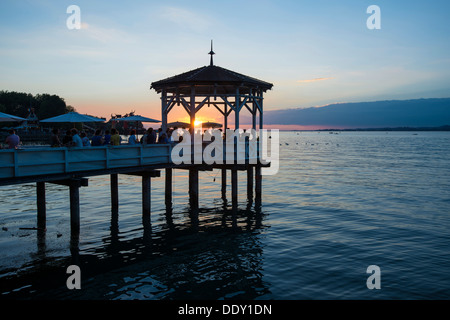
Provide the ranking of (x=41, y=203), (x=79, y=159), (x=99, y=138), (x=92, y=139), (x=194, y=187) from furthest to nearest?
(x=194, y=187) < (x=41, y=203) < (x=99, y=138) < (x=92, y=139) < (x=79, y=159)

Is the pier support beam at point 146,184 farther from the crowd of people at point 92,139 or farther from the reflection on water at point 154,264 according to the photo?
the crowd of people at point 92,139

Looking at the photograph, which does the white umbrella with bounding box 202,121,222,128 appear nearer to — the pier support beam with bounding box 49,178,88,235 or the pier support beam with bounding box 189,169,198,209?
the pier support beam with bounding box 189,169,198,209

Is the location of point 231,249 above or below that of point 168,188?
below

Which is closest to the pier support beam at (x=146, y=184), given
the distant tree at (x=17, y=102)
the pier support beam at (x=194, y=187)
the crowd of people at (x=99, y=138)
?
the crowd of people at (x=99, y=138)

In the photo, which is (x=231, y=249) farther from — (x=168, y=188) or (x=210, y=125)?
(x=210, y=125)

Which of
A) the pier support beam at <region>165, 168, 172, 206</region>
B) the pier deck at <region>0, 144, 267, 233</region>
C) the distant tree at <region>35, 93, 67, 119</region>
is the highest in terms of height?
the distant tree at <region>35, 93, 67, 119</region>

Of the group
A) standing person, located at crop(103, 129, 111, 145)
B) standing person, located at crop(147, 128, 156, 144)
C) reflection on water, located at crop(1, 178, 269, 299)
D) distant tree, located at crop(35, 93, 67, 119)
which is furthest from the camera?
distant tree, located at crop(35, 93, 67, 119)

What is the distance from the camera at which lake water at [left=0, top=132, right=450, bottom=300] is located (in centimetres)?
1196

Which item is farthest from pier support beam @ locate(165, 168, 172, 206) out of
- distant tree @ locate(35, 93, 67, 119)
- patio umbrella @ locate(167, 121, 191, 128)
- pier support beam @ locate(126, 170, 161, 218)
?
distant tree @ locate(35, 93, 67, 119)

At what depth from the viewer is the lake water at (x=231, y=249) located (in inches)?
471

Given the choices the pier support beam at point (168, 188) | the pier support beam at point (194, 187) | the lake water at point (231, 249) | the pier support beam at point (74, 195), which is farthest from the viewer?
the pier support beam at point (168, 188)

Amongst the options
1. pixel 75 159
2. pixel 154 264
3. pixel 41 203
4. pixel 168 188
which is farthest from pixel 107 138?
pixel 154 264

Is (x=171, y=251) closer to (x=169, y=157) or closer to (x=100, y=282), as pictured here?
(x=100, y=282)

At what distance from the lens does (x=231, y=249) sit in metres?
15.9
